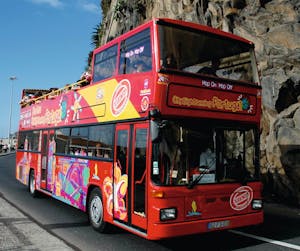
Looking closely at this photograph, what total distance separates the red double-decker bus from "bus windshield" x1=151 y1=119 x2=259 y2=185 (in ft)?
0.06

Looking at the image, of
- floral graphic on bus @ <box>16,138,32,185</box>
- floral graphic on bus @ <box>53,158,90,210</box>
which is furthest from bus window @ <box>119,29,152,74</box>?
floral graphic on bus @ <box>16,138,32,185</box>

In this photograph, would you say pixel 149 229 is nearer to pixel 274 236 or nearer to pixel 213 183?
pixel 213 183

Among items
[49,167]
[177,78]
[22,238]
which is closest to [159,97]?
[177,78]

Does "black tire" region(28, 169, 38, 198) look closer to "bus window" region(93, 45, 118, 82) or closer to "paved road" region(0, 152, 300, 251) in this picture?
"paved road" region(0, 152, 300, 251)

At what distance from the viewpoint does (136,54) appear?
7.11m

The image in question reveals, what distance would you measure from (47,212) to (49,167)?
1.74 meters

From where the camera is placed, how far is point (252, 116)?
7.21m

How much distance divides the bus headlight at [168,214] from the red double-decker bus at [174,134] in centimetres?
2

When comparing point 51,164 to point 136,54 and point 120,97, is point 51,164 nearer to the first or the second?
point 120,97

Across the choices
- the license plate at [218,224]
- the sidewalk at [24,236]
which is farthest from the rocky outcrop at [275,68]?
the sidewalk at [24,236]

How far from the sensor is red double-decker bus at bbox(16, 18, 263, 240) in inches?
241

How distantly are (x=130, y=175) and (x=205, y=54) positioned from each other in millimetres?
2684

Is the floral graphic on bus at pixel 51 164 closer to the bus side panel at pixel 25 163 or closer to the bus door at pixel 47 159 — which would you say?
the bus door at pixel 47 159

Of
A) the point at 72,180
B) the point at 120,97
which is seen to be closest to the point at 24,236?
the point at 72,180
